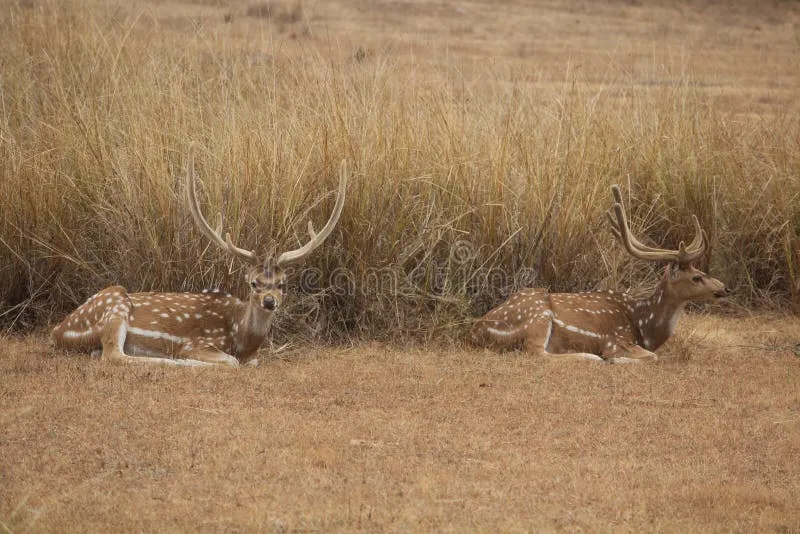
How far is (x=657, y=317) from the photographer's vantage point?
8.36 metres

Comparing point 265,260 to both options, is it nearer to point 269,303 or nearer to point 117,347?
point 269,303

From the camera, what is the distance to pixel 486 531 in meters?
5.09

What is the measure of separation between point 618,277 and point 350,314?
2.21m

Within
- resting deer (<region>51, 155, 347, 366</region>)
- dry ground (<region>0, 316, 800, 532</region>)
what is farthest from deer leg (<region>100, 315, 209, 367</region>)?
dry ground (<region>0, 316, 800, 532</region>)

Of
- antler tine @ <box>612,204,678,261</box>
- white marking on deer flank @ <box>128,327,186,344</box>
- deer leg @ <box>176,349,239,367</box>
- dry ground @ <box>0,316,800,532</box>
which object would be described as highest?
antler tine @ <box>612,204,678,261</box>

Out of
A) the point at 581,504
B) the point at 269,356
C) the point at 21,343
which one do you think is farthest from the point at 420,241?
the point at 581,504

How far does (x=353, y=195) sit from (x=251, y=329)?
1366 millimetres

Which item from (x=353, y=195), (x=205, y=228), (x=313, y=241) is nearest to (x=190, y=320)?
(x=205, y=228)

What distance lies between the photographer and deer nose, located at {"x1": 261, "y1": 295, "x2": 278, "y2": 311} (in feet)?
24.0

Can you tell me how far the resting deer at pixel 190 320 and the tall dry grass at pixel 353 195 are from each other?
0.62 metres

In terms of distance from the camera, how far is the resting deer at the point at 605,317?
814cm

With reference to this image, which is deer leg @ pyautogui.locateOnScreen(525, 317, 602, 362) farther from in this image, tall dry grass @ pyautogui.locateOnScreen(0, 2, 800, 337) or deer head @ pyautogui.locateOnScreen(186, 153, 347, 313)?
deer head @ pyautogui.locateOnScreen(186, 153, 347, 313)

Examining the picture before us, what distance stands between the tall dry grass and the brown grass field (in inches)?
1.0

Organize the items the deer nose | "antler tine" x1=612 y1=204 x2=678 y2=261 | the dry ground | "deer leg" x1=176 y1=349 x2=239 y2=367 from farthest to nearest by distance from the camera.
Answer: "antler tine" x1=612 y1=204 x2=678 y2=261, "deer leg" x1=176 y1=349 x2=239 y2=367, the deer nose, the dry ground
